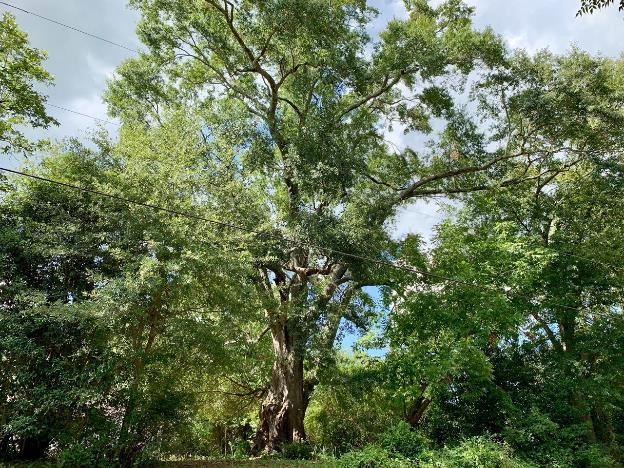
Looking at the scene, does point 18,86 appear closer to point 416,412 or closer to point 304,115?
point 304,115

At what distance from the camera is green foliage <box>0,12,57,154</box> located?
8.62 meters

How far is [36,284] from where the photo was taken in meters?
7.22

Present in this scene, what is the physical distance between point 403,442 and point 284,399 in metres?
4.01

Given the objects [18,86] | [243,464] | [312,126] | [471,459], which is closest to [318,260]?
[312,126]

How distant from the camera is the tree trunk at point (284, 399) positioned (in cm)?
984

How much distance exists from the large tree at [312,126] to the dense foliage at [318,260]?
63mm

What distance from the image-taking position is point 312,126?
9812mm

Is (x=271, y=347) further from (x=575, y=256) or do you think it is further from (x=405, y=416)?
(x=575, y=256)

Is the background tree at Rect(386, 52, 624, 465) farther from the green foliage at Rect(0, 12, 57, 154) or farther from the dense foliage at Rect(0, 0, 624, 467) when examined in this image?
the green foliage at Rect(0, 12, 57, 154)

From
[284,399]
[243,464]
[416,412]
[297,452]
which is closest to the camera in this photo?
[243,464]

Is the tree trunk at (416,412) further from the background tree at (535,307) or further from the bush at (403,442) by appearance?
the bush at (403,442)

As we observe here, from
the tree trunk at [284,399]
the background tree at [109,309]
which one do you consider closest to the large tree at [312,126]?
→ the tree trunk at [284,399]

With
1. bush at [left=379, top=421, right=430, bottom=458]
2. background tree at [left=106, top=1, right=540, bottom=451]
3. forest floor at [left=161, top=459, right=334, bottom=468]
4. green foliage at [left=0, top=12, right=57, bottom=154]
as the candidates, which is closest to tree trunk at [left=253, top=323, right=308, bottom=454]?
background tree at [left=106, top=1, right=540, bottom=451]

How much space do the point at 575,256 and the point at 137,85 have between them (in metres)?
12.3
